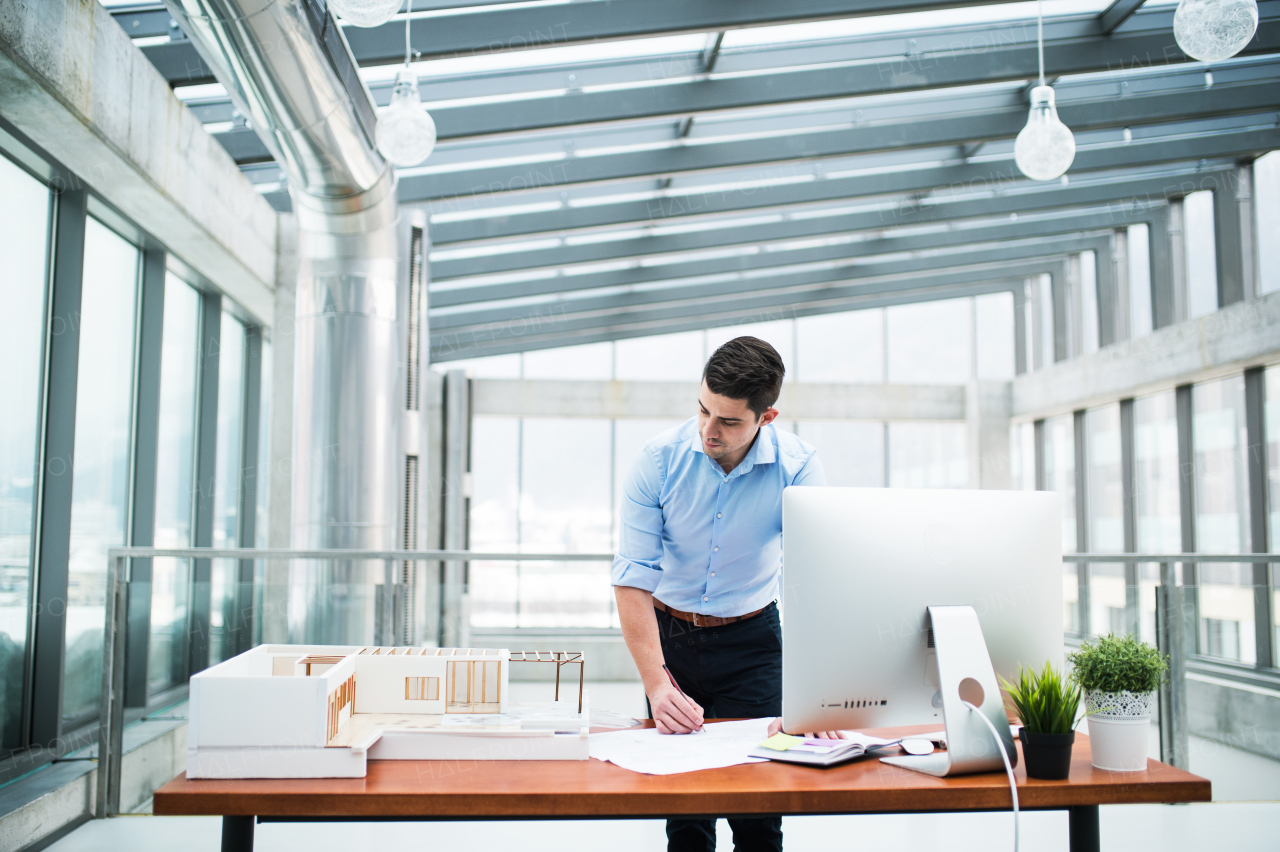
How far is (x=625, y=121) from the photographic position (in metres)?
4.79

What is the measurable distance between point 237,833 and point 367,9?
75.5 inches

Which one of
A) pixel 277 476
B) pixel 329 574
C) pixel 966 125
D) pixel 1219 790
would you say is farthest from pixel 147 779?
pixel 966 125

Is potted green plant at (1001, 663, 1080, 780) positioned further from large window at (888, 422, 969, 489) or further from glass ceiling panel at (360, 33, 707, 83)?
large window at (888, 422, 969, 489)

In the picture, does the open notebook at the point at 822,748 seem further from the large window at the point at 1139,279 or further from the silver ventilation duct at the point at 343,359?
the large window at the point at 1139,279

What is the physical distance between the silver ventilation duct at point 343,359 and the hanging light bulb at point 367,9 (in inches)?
38.1

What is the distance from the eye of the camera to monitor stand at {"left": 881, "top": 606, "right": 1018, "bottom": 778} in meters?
1.54

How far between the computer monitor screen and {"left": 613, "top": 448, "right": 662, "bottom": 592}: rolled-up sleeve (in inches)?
22.7

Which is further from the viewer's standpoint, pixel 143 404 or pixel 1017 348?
pixel 1017 348

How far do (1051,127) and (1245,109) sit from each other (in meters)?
2.76

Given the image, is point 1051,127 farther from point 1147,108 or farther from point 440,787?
Result: point 440,787

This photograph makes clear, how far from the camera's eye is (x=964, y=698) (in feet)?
5.28

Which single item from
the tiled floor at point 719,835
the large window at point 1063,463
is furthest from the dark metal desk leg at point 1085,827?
the large window at point 1063,463

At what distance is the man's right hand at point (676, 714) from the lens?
1.81 meters

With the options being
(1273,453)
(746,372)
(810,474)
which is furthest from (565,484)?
(746,372)
